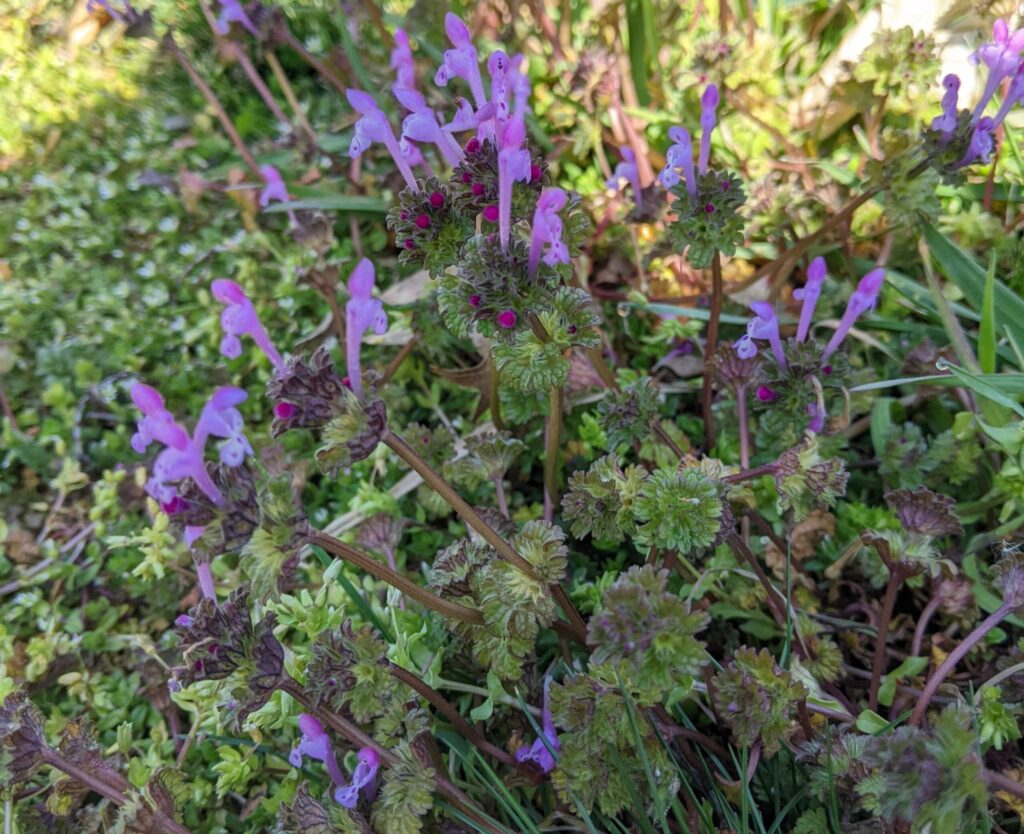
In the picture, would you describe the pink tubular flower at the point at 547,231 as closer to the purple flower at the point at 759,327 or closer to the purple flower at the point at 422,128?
the purple flower at the point at 422,128

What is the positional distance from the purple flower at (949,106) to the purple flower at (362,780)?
5.46ft

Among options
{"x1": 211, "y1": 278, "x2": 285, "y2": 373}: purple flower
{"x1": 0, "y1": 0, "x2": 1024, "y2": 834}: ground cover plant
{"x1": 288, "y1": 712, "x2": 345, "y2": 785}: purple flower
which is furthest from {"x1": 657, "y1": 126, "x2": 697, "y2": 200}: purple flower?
{"x1": 288, "y1": 712, "x2": 345, "y2": 785}: purple flower

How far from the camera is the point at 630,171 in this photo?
1988 mm

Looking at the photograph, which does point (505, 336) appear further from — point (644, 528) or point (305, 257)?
point (305, 257)

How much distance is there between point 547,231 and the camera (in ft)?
3.97

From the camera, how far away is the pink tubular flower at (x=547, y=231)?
1.20 meters

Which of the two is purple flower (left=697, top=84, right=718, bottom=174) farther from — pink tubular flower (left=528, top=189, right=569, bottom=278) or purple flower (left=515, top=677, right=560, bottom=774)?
purple flower (left=515, top=677, right=560, bottom=774)

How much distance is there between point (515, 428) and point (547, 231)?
971 millimetres

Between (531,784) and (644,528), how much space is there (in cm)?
58

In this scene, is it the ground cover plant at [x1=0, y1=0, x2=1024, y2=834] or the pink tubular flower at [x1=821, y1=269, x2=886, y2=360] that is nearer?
the ground cover plant at [x1=0, y1=0, x2=1024, y2=834]

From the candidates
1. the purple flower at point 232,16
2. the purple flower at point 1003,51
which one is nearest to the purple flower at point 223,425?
the purple flower at point 1003,51

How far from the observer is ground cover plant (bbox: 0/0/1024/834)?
4.09 ft

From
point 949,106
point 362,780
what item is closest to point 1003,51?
point 949,106

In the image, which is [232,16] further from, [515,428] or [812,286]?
[812,286]
